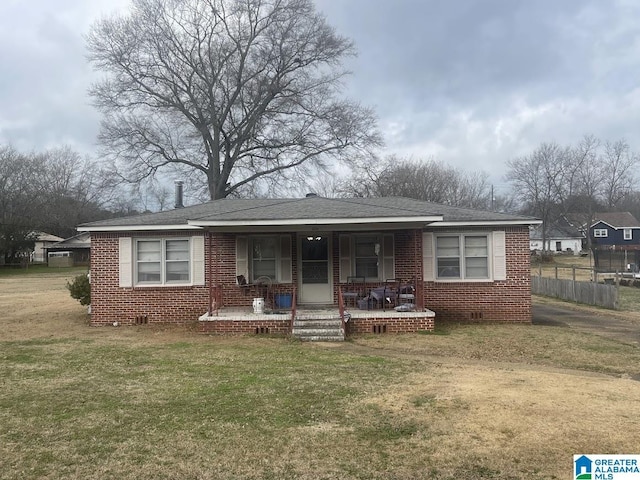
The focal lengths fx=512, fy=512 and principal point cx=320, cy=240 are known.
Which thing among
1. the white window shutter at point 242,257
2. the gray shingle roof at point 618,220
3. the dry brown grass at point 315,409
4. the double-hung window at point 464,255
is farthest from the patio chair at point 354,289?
the gray shingle roof at point 618,220

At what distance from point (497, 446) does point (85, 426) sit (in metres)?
4.02

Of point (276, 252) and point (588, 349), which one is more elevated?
point (276, 252)

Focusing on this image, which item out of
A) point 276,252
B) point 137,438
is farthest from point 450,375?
point 276,252

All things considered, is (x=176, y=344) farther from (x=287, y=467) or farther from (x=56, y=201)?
(x=56, y=201)

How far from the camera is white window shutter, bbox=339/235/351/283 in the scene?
13.5 metres

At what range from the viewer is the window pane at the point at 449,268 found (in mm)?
13500

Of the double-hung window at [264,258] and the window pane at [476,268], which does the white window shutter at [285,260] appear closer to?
the double-hung window at [264,258]

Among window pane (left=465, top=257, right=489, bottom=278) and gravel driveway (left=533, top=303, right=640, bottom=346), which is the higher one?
window pane (left=465, top=257, right=489, bottom=278)

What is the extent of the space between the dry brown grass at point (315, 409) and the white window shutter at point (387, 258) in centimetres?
350

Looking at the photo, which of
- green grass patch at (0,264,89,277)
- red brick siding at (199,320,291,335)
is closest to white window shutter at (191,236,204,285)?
red brick siding at (199,320,291,335)

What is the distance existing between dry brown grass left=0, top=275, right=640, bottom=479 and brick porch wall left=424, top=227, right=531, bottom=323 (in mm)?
3105

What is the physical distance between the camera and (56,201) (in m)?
59.9

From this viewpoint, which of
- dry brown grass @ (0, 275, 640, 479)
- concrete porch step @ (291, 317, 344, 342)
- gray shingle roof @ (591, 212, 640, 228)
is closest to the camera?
dry brown grass @ (0, 275, 640, 479)

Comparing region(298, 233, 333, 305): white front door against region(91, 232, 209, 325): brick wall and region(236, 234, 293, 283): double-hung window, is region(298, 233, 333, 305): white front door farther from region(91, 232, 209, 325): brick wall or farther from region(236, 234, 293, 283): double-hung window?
region(91, 232, 209, 325): brick wall
